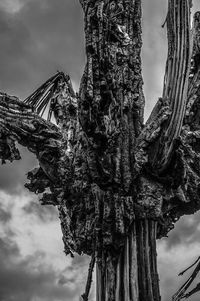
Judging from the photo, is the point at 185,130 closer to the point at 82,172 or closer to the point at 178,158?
the point at 178,158

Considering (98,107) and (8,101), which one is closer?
(98,107)

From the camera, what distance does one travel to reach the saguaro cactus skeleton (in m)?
3.59

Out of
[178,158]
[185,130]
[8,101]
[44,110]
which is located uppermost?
[44,110]

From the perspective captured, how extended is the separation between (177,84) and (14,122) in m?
1.37

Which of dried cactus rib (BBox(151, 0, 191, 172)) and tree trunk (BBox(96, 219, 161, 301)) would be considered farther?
dried cactus rib (BBox(151, 0, 191, 172))

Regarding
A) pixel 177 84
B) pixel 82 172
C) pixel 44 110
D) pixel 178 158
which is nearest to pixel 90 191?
pixel 82 172

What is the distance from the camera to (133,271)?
140 inches

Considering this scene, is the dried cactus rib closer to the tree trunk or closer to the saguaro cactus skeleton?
the saguaro cactus skeleton

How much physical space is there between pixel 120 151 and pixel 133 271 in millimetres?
893

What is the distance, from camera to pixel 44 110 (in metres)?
5.18

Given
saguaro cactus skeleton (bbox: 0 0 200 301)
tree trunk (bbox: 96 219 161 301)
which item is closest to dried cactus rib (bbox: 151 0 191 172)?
saguaro cactus skeleton (bbox: 0 0 200 301)

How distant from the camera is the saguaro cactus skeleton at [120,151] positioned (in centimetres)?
359

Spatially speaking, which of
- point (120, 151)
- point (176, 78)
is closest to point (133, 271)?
point (120, 151)

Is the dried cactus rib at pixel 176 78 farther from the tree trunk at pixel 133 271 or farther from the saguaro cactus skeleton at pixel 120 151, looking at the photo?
the tree trunk at pixel 133 271
